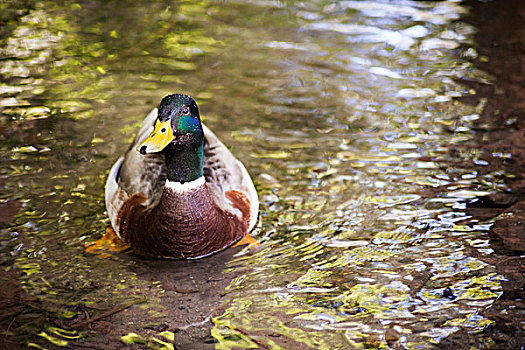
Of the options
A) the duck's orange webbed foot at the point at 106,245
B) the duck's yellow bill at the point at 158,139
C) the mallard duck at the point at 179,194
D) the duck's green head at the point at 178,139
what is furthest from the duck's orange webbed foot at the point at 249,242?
the duck's yellow bill at the point at 158,139

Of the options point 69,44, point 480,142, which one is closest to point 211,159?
point 480,142

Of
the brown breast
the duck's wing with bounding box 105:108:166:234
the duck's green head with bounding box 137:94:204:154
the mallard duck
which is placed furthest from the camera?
the duck's wing with bounding box 105:108:166:234

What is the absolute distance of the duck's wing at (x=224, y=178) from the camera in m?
5.23

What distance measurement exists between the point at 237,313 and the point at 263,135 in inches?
94.3

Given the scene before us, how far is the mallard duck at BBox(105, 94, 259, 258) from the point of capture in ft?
15.3

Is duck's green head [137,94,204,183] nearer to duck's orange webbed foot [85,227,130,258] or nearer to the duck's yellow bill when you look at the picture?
the duck's yellow bill

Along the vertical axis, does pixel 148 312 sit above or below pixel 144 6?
below

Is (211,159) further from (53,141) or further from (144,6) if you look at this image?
(144,6)

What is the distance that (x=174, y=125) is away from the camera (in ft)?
Answer: 15.2

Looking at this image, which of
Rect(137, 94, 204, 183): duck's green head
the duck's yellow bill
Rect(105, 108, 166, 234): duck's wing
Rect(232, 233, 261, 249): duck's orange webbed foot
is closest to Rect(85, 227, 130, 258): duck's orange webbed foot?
Rect(105, 108, 166, 234): duck's wing

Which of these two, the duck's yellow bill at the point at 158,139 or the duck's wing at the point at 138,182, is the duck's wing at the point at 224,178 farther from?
the duck's yellow bill at the point at 158,139

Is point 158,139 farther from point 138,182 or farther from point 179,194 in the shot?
point 138,182

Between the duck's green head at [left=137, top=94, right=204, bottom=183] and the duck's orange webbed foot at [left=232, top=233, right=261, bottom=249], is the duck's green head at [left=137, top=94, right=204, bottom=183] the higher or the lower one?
the higher one

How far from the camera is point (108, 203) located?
210 inches
